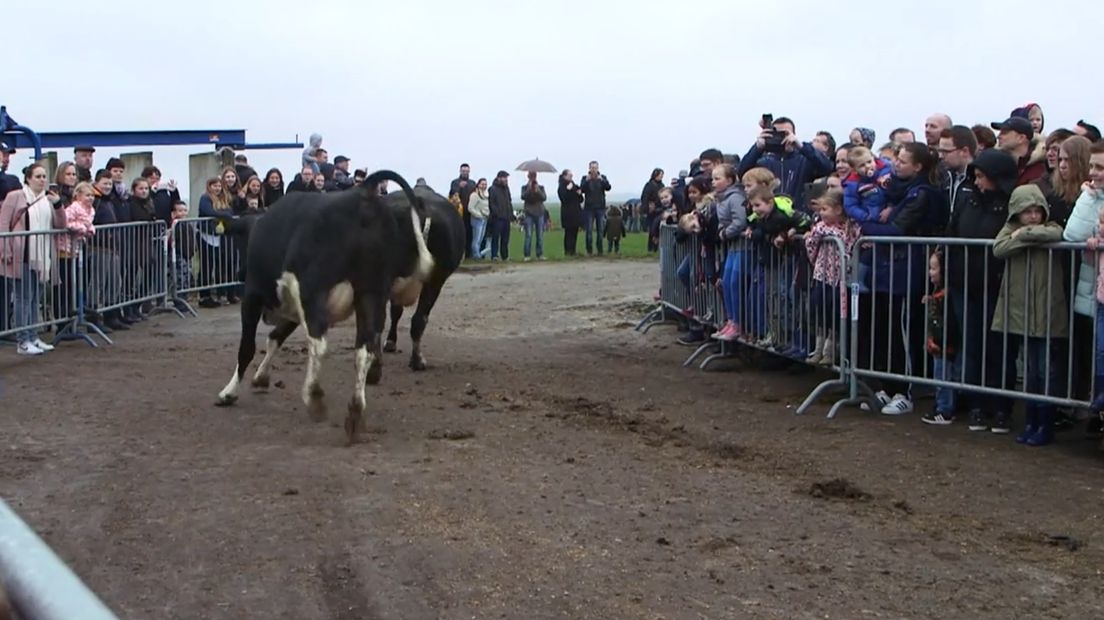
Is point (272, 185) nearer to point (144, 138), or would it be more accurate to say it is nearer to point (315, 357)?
point (144, 138)

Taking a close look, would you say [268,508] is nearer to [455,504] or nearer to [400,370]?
[455,504]

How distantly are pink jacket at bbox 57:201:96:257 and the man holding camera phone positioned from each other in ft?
21.8

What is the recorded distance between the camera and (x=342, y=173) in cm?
1956

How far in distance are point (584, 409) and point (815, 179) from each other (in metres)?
3.92

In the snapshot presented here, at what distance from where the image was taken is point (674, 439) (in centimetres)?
819

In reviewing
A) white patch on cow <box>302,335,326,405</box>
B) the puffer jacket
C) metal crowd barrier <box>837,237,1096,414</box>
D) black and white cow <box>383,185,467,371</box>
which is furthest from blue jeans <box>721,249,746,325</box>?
white patch on cow <box>302,335,326,405</box>

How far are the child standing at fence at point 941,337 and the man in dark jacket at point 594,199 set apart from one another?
765 inches

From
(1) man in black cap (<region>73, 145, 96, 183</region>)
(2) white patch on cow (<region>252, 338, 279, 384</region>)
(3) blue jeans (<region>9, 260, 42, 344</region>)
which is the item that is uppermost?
(1) man in black cap (<region>73, 145, 96, 183</region>)

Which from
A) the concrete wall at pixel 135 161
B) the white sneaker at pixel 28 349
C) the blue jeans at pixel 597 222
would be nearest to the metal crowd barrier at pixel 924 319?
the white sneaker at pixel 28 349

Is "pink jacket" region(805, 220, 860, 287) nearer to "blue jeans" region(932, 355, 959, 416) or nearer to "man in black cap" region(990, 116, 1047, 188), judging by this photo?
"blue jeans" region(932, 355, 959, 416)

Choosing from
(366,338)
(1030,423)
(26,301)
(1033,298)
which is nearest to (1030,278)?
(1033,298)

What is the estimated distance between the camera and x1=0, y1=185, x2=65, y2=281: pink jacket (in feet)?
39.5

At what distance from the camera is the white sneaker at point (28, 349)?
480 inches

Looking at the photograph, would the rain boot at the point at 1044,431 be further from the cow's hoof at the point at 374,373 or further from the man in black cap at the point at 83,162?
the man in black cap at the point at 83,162
